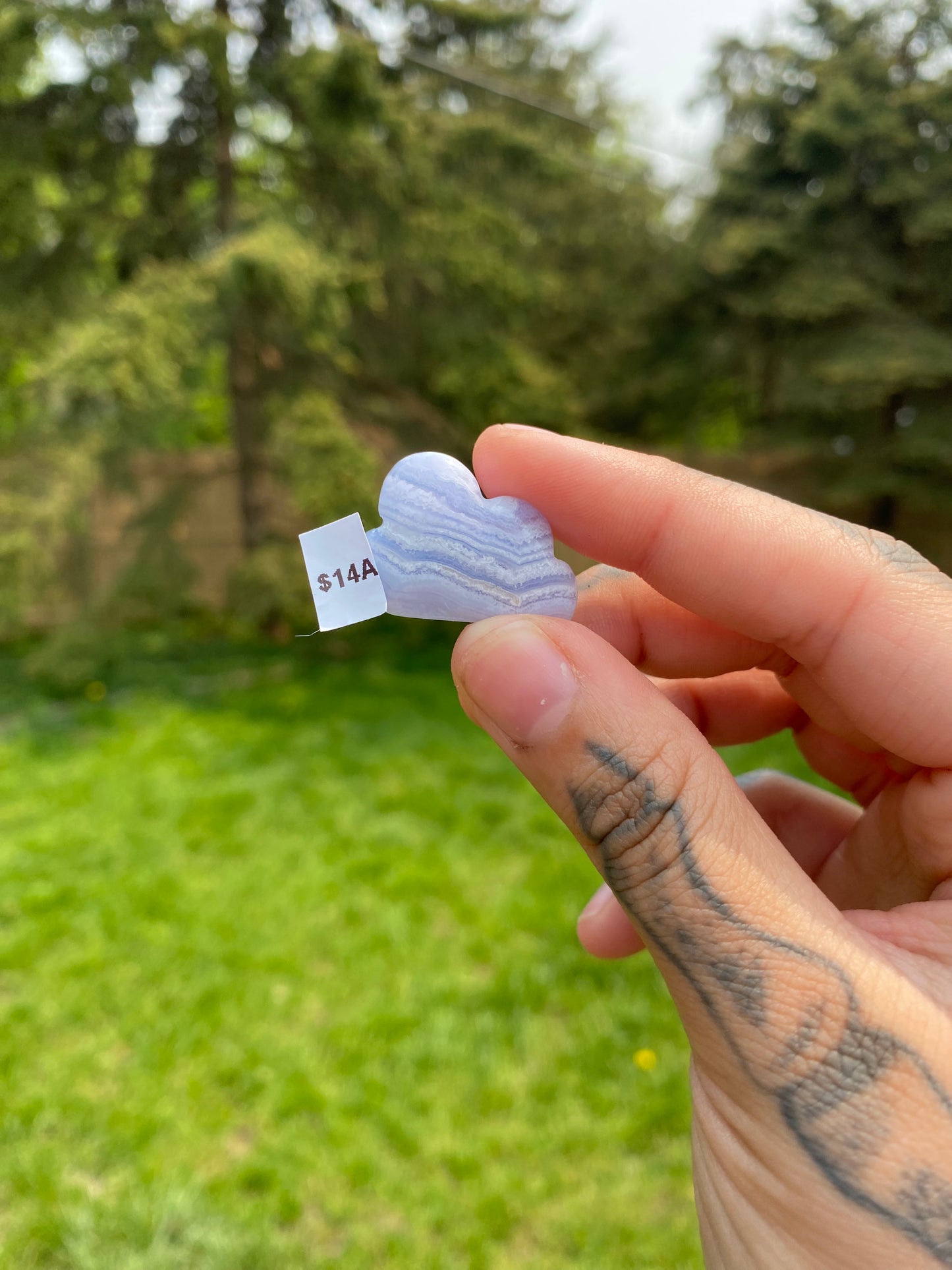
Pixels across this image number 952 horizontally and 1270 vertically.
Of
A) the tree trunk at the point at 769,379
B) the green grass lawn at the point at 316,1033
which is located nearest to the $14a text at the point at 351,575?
the green grass lawn at the point at 316,1033

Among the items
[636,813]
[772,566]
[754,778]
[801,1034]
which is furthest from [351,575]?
[754,778]

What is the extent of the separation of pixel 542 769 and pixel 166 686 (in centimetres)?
429

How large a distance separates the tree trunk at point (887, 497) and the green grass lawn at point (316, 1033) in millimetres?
4047

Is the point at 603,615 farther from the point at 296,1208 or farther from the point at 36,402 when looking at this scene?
the point at 36,402

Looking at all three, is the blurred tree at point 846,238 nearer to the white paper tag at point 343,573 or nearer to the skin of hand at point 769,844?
the skin of hand at point 769,844

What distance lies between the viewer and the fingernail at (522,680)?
102 centimetres

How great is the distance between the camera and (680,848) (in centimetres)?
98

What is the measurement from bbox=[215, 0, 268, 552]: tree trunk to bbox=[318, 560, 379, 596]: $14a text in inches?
163

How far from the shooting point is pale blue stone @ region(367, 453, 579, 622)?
117 centimetres

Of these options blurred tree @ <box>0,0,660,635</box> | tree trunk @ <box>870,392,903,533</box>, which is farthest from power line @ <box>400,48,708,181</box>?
tree trunk @ <box>870,392,903,533</box>

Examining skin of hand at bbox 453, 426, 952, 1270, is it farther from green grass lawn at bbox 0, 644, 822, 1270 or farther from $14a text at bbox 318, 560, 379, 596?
green grass lawn at bbox 0, 644, 822, 1270

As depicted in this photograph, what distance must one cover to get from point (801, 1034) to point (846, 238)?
5.70 metres

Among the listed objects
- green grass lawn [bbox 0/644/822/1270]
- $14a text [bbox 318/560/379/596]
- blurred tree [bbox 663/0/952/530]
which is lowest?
green grass lawn [bbox 0/644/822/1270]

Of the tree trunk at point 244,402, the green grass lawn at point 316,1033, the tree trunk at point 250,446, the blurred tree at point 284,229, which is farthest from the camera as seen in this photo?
the tree trunk at point 250,446
